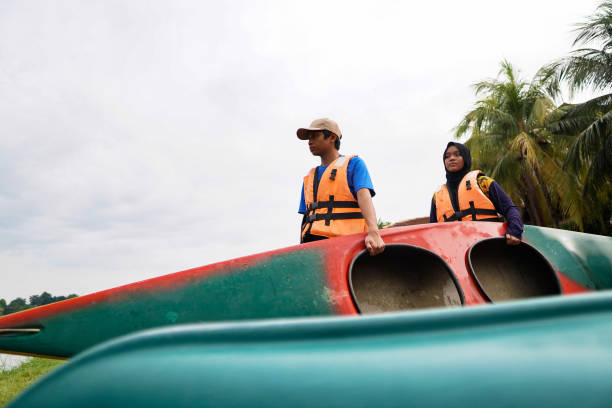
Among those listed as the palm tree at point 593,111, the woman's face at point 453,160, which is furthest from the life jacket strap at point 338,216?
the palm tree at point 593,111

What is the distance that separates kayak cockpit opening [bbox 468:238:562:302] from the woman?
0.72ft

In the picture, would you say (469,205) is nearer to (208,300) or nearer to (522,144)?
(208,300)

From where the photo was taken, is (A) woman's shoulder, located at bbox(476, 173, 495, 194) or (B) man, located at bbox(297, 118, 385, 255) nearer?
(B) man, located at bbox(297, 118, 385, 255)

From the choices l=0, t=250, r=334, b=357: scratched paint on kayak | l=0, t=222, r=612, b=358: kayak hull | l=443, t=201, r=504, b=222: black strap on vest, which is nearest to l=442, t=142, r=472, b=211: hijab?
l=443, t=201, r=504, b=222: black strap on vest

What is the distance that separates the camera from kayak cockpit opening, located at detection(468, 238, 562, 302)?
291cm

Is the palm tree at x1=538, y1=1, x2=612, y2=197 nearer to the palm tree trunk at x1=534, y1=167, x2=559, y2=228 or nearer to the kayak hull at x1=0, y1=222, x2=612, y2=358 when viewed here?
the palm tree trunk at x1=534, y1=167, x2=559, y2=228

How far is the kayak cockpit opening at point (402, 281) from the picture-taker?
2543 mm

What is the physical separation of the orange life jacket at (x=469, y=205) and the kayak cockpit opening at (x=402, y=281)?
1.09 metres

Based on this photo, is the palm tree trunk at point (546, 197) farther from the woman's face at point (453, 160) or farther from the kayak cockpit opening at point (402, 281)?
the kayak cockpit opening at point (402, 281)

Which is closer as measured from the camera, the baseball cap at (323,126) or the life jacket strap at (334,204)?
the life jacket strap at (334,204)

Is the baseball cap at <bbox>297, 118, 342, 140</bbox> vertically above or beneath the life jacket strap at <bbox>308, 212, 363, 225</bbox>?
above

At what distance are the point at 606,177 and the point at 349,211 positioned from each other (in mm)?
11381

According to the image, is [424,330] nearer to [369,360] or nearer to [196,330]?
[369,360]

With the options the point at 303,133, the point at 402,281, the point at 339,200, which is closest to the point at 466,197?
the point at 402,281
